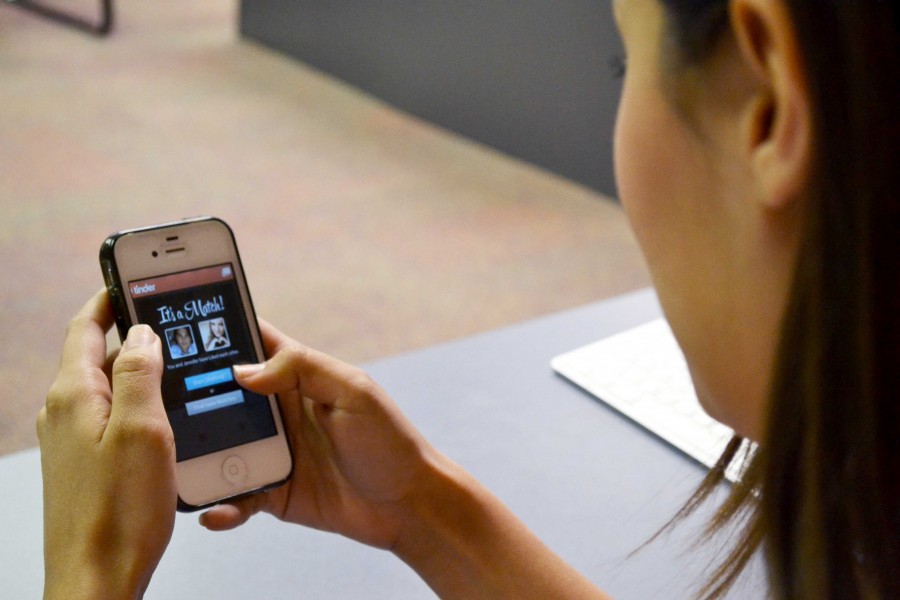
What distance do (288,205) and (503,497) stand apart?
1928 millimetres

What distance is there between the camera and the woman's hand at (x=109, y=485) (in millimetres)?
530

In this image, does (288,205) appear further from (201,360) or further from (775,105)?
(775,105)

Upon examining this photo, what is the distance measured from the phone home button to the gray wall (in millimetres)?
1965

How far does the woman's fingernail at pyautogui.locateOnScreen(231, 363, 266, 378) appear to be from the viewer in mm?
683

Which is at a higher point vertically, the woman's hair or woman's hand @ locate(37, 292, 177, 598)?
the woman's hair

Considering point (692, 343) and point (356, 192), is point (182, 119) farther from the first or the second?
point (692, 343)

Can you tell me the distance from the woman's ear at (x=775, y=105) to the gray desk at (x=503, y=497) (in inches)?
14.8

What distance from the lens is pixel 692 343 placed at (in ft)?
1.55

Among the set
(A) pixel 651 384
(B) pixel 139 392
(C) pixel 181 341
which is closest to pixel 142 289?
(C) pixel 181 341

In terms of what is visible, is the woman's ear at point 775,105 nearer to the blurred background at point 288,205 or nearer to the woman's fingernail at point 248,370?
the woman's fingernail at point 248,370

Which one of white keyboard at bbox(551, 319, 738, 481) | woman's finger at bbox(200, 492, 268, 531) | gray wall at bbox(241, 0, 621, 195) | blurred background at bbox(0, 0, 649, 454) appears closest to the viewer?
woman's finger at bbox(200, 492, 268, 531)

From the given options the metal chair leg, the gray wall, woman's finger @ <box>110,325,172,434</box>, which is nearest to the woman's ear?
woman's finger @ <box>110,325,172,434</box>

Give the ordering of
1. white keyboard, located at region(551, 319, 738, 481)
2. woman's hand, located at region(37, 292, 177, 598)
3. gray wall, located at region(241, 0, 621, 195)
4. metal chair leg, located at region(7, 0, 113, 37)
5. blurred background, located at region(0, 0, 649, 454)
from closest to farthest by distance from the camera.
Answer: woman's hand, located at region(37, 292, 177, 598) < white keyboard, located at region(551, 319, 738, 481) < blurred background, located at region(0, 0, 649, 454) < gray wall, located at region(241, 0, 621, 195) < metal chair leg, located at region(7, 0, 113, 37)

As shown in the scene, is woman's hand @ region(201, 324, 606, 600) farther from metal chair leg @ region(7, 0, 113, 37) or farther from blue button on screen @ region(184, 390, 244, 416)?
metal chair leg @ region(7, 0, 113, 37)
